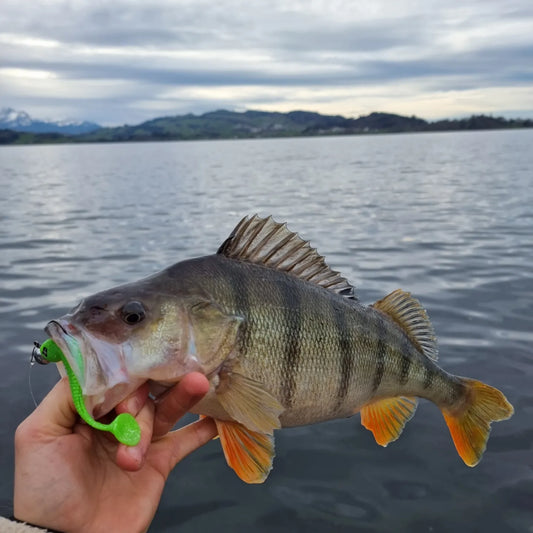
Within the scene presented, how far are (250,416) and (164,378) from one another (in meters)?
0.46

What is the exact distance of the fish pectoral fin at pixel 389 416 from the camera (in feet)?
11.9

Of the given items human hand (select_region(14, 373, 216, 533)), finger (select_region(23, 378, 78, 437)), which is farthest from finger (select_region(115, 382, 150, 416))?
finger (select_region(23, 378, 78, 437))

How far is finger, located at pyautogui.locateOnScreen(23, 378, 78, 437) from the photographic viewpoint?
2578mm

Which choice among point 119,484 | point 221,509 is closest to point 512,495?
point 221,509

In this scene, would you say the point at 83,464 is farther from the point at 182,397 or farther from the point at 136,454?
the point at 182,397

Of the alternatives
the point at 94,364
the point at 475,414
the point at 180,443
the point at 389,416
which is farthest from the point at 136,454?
the point at 475,414


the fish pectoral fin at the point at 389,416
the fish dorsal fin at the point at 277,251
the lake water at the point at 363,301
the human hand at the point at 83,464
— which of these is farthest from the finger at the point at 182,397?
the lake water at the point at 363,301

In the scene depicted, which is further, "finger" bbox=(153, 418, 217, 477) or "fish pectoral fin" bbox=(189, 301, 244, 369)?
"finger" bbox=(153, 418, 217, 477)

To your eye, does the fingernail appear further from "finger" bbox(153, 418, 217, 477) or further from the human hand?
"finger" bbox(153, 418, 217, 477)

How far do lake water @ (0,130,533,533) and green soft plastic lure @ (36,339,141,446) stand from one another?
270cm

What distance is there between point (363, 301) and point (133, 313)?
7.65 metres

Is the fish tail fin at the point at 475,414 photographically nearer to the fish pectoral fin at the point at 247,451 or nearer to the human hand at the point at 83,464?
the fish pectoral fin at the point at 247,451

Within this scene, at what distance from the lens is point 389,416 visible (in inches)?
144

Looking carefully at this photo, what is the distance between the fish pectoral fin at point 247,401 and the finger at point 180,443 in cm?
57
